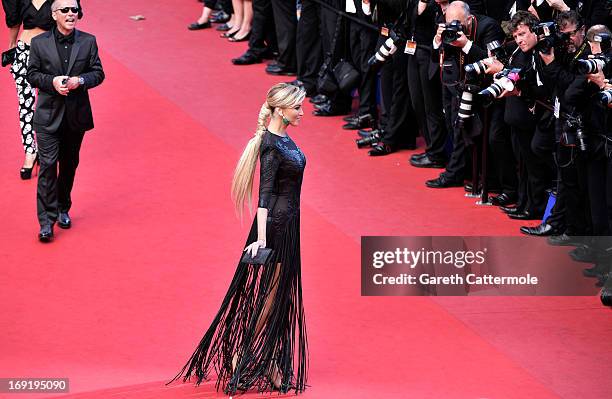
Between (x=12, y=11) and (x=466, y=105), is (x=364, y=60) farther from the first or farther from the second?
(x=12, y=11)

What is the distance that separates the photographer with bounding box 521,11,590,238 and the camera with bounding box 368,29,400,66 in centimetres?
216

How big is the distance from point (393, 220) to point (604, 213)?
6.24 ft

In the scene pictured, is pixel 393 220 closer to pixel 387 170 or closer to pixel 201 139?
pixel 387 170

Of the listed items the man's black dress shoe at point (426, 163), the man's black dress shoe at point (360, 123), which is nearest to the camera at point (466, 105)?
the man's black dress shoe at point (426, 163)

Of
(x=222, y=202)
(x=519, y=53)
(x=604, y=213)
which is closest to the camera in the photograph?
(x=604, y=213)

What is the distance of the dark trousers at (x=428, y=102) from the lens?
1160 centimetres

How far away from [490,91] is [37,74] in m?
3.71

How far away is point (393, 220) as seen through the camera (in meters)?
10.6

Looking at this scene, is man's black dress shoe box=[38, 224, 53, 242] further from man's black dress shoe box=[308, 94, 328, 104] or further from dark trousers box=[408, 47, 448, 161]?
man's black dress shoe box=[308, 94, 328, 104]

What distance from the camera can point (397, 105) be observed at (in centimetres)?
1223

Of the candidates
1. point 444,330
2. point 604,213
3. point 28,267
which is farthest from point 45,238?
point 604,213

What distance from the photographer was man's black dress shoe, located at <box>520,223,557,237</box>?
10.1 meters

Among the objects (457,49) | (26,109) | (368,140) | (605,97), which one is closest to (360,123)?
(368,140)

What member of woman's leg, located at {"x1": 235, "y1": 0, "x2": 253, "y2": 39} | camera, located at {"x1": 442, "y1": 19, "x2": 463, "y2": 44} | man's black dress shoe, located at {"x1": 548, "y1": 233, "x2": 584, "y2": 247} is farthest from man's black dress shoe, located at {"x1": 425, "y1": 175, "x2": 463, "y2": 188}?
woman's leg, located at {"x1": 235, "y1": 0, "x2": 253, "y2": 39}
